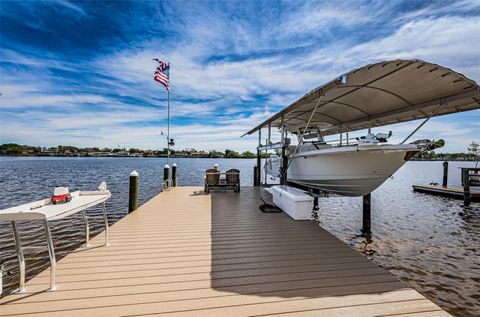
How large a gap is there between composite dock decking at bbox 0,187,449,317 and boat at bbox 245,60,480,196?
9.35 ft

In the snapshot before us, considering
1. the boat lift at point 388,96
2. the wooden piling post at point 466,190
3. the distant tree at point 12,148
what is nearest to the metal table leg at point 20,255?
the boat lift at point 388,96

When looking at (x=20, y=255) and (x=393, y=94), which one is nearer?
(x=20, y=255)

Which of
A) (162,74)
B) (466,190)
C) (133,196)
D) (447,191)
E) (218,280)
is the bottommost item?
(447,191)

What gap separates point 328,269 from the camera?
10.4ft

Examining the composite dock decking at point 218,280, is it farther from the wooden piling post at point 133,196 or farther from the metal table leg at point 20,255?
the wooden piling post at point 133,196

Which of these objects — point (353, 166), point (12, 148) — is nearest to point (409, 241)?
point (353, 166)

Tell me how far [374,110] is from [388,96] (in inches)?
58.5

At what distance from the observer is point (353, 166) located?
6.66 metres

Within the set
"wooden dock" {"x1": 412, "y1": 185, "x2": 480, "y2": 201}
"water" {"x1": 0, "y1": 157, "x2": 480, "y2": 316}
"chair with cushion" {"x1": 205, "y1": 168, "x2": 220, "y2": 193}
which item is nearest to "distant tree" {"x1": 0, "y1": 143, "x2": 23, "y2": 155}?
"water" {"x1": 0, "y1": 157, "x2": 480, "y2": 316}

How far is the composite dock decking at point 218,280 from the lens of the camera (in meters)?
2.28

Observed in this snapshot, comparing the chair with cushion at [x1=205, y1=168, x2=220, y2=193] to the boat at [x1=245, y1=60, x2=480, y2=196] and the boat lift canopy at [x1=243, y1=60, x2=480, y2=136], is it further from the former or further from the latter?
the boat lift canopy at [x1=243, y1=60, x2=480, y2=136]

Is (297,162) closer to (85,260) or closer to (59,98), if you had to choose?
(85,260)

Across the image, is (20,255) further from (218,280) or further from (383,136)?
(383,136)

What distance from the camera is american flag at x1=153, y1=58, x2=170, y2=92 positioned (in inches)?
505
